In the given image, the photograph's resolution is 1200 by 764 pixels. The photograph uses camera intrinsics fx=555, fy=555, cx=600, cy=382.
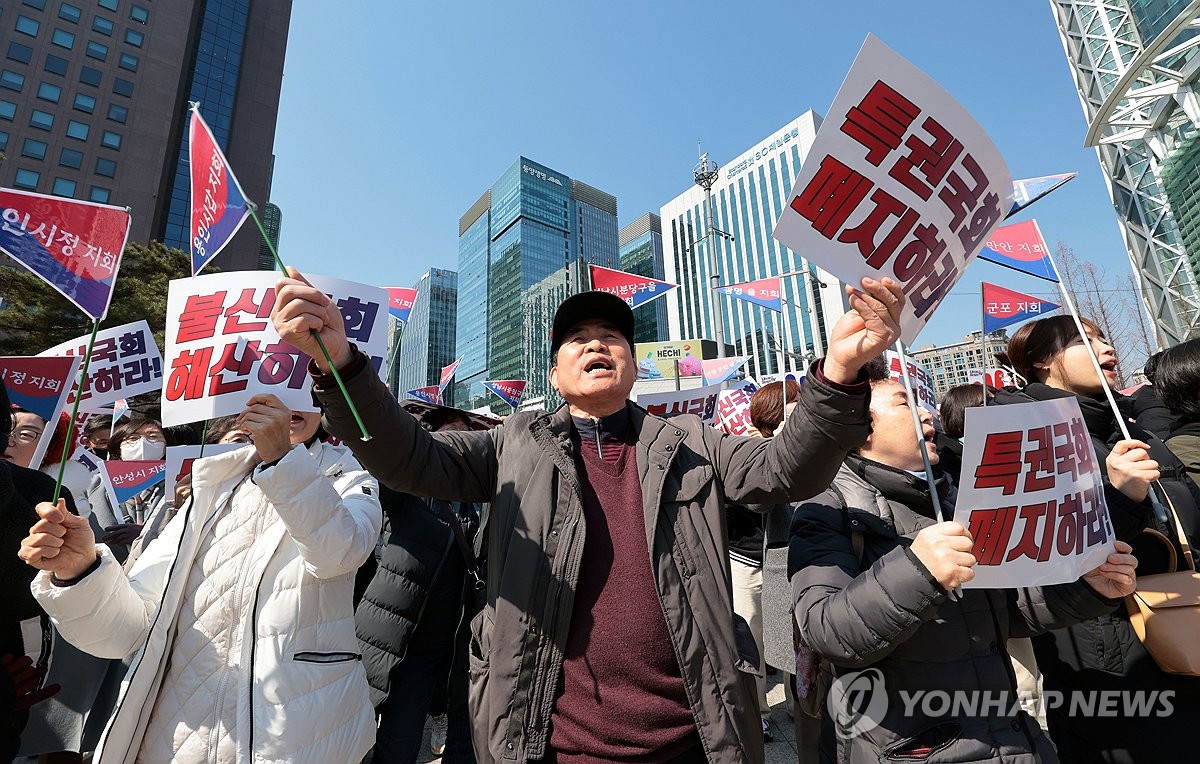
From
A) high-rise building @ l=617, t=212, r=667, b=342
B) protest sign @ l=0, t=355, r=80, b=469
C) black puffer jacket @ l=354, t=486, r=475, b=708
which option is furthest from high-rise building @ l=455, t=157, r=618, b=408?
black puffer jacket @ l=354, t=486, r=475, b=708

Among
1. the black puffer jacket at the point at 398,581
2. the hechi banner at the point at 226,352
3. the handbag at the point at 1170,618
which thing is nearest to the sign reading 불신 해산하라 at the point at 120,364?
the hechi banner at the point at 226,352

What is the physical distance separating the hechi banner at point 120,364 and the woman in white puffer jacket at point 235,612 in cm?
395

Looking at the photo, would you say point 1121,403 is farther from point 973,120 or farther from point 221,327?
point 221,327

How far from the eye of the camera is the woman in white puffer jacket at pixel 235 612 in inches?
63.4

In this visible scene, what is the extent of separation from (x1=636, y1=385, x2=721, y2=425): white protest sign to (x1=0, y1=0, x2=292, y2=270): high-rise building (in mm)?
37948

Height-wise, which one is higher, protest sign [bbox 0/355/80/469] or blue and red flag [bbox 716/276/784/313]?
blue and red flag [bbox 716/276/784/313]

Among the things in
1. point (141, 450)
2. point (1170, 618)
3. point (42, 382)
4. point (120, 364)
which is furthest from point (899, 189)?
point (120, 364)

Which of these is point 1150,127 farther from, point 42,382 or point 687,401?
point 42,382

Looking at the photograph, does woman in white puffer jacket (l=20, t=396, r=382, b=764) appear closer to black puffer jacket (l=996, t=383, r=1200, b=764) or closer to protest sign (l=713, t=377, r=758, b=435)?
black puffer jacket (l=996, t=383, r=1200, b=764)

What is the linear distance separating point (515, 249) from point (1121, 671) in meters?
86.6

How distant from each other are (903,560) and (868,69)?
1180 mm

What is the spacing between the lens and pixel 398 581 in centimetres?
266

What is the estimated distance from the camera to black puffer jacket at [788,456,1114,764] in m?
1.38

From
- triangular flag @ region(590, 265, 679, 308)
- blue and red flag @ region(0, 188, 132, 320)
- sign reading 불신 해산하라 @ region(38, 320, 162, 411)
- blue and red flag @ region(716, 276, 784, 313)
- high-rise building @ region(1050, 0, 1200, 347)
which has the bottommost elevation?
blue and red flag @ region(0, 188, 132, 320)
